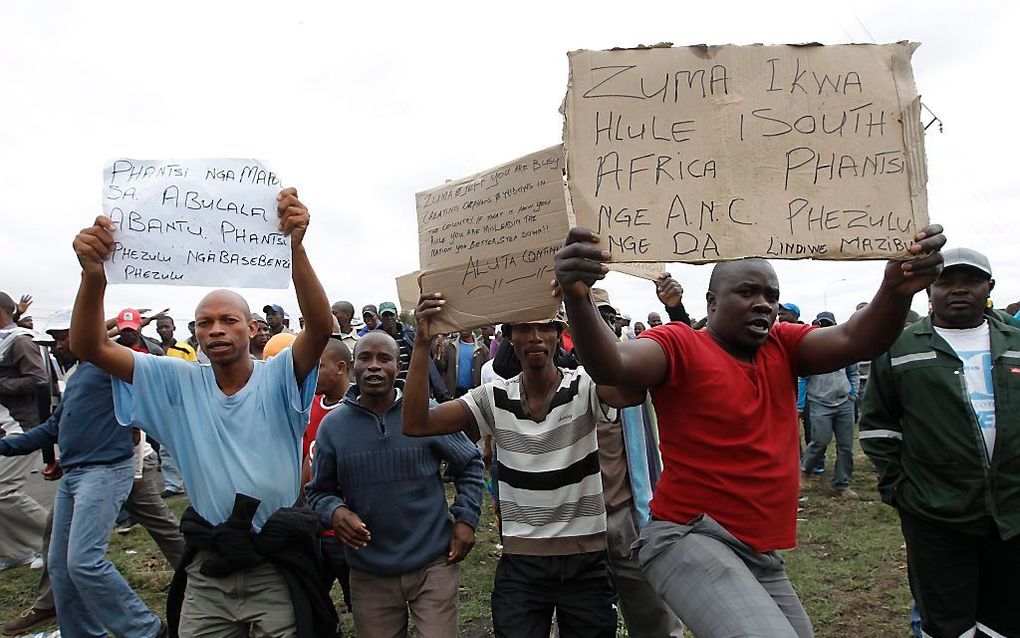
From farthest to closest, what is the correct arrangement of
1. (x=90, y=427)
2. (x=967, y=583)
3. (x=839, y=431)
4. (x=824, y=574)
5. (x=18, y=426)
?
1. (x=839, y=431)
2. (x=18, y=426)
3. (x=824, y=574)
4. (x=90, y=427)
5. (x=967, y=583)

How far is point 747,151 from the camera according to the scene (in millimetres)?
2553

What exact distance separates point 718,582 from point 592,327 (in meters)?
0.92

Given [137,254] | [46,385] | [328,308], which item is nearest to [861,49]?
[328,308]

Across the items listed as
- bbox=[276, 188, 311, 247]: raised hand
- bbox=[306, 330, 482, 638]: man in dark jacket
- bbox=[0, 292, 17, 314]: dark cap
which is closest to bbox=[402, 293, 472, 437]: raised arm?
bbox=[306, 330, 482, 638]: man in dark jacket

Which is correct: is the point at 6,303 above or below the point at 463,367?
above

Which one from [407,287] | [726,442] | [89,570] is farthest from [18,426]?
[726,442]

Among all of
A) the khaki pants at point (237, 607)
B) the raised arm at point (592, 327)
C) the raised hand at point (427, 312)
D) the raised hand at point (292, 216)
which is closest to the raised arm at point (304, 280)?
the raised hand at point (292, 216)

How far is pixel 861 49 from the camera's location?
8.51 ft

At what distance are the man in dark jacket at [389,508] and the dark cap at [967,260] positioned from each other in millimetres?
2671

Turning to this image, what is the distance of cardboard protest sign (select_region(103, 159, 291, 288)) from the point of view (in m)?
2.91

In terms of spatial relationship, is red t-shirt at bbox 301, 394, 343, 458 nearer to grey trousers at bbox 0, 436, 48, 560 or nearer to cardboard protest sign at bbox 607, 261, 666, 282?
cardboard protest sign at bbox 607, 261, 666, 282

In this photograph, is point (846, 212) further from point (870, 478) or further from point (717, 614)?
point (870, 478)

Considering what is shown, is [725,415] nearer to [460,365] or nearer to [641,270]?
[641,270]

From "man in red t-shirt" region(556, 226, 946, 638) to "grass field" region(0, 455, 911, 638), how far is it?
253cm
